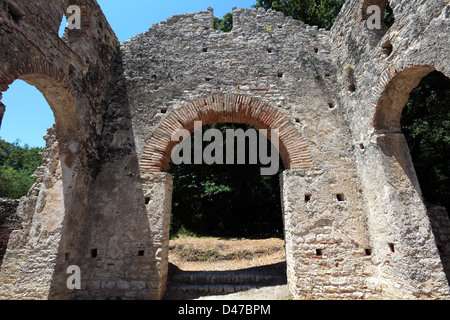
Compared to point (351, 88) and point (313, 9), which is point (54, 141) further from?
point (313, 9)

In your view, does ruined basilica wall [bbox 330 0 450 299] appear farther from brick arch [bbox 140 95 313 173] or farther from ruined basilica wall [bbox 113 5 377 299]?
brick arch [bbox 140 95 313 173]

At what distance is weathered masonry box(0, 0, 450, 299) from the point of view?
409 centimetres

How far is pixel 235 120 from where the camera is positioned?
6164 mm

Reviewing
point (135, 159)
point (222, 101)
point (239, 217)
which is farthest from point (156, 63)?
point (239, 217)

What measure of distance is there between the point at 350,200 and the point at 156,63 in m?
5.52

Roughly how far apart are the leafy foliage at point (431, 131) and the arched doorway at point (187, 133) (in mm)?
5771

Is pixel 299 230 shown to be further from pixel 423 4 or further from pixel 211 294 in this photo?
pixel 423 4

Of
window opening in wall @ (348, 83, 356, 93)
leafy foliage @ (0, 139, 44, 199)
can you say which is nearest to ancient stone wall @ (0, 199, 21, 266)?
window opening in wall @ (348, 83, 356, 93)

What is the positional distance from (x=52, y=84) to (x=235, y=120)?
380 cm

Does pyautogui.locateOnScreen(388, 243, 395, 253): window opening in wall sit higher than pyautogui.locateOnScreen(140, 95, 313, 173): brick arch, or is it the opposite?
pyautogui.locateOnScreen(140, 95, 313, 173): brick arch

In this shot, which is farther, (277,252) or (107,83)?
(277,252)

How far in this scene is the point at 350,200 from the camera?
16.4 feet

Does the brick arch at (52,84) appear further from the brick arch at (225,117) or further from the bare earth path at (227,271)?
the bare earth path at (227,271)

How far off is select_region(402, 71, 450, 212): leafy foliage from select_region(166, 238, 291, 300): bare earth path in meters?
6.19
